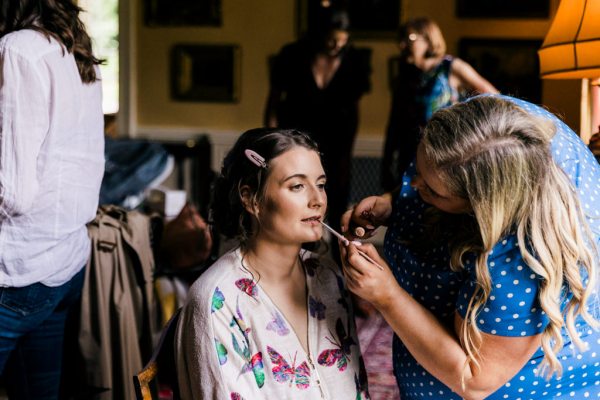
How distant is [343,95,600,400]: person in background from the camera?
4.00 ft

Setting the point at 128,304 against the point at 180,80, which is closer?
the point at 128,304

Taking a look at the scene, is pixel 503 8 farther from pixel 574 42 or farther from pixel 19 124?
pixel 19 124

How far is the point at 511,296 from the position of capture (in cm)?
125

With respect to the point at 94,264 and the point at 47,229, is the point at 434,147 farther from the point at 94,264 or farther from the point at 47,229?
the point at 94,264

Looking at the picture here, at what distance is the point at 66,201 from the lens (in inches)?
66.1

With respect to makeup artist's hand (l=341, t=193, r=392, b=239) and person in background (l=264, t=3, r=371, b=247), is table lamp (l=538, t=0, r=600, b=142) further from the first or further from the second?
person in background (l=264, t=3, r=371, b=247)

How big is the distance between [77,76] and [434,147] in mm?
839

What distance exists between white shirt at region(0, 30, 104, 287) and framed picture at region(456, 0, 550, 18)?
4.00 metres

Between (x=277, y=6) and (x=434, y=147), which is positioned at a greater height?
(x=277, y=6)

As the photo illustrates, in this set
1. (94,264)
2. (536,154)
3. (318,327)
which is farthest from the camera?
(94,264)

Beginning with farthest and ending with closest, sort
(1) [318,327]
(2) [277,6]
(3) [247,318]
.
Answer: (2) [277,6] → (1) [318,327] → (3) [247,318]

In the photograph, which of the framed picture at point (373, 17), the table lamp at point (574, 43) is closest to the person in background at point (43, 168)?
the table lamp at point (574, 43)

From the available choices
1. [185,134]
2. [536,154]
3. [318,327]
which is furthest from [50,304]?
[185,134]

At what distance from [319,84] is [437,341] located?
2.73m
